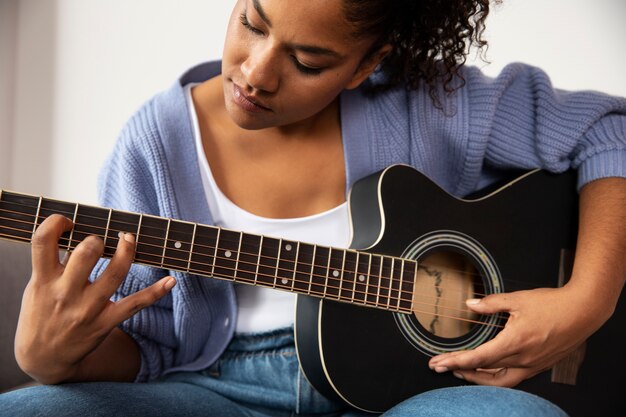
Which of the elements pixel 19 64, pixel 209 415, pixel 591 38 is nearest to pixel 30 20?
pixel 19 64

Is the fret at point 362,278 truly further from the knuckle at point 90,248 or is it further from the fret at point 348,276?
the knuckle at point 90,248

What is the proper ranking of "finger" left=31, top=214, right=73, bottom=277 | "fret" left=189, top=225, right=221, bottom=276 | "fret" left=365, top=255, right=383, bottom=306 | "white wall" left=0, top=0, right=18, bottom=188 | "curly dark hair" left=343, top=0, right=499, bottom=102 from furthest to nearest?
"white wall" left=0, top=0, right=18, bottom=188, "curly dark hair" left=343, top=0, right=499, bottom=102, "fret" left=365, top=255, right=383, bottom=306, "fret" left=189, top=225, right=221, bottom=276, "finger" left=31, top=214, right=73, bottom=277

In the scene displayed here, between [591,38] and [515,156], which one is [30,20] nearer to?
[515,156]

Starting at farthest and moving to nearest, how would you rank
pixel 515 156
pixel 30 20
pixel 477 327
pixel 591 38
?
pixel 591 38
pixel 30 20
pixel 515 156
pixel 477 327

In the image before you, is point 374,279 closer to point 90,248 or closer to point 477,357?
point 477,357

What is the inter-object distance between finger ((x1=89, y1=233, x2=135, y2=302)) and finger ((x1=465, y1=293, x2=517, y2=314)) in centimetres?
53

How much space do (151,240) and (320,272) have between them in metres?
0.24

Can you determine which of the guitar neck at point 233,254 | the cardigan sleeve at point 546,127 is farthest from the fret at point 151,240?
the cardigan sleeve at point 546,127

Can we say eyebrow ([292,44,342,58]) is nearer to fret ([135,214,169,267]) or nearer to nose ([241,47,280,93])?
nose ([241,47,280,93])

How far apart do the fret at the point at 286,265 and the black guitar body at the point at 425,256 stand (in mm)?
64

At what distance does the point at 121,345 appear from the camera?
104 centimetres

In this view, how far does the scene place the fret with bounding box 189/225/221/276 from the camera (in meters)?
0.87

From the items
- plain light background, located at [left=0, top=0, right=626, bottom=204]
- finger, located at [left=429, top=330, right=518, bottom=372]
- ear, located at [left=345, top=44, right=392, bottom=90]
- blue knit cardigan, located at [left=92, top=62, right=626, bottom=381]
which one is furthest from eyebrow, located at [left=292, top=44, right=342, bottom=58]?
plain light background, located at [left=0, top=0, right=626, bottom=204]

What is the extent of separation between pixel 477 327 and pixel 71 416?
62 centimetres
